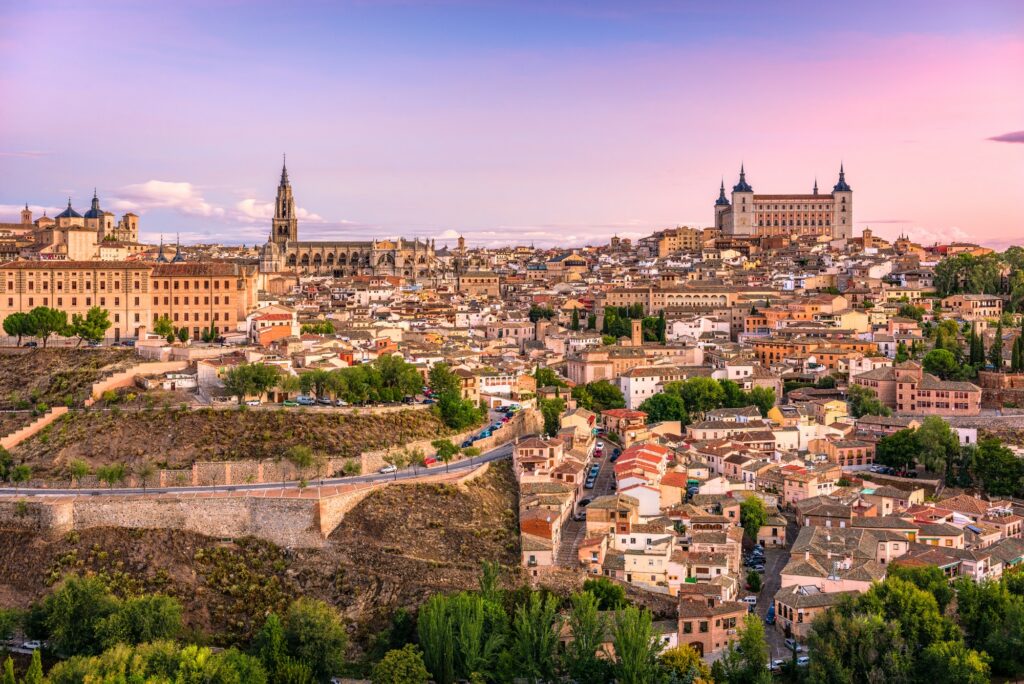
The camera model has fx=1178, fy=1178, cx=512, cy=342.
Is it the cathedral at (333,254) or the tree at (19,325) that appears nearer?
the tree at (19,325)

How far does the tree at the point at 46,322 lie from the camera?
3725 centimetres

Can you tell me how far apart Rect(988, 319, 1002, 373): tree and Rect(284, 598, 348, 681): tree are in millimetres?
26510

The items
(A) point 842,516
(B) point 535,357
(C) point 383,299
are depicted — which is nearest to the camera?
(A) point 842,516

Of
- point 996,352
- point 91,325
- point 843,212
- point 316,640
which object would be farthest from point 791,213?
point 316,640

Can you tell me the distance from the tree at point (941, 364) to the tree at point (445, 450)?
18871 millimetres

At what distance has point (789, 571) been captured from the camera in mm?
25266

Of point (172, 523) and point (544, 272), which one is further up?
point (544, 272)

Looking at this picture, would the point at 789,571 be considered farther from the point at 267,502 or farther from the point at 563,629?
the point at 267,502

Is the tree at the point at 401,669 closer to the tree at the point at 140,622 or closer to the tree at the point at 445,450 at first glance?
the tree at the point at 140,622

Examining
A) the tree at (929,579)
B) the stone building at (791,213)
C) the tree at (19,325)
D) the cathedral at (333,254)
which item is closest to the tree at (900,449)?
the tree at (929,579)

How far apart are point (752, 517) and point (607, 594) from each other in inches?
221

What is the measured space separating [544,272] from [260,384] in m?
48.3

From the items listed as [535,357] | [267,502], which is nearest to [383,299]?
[535,357]

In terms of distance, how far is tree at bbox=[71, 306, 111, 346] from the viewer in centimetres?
3762
